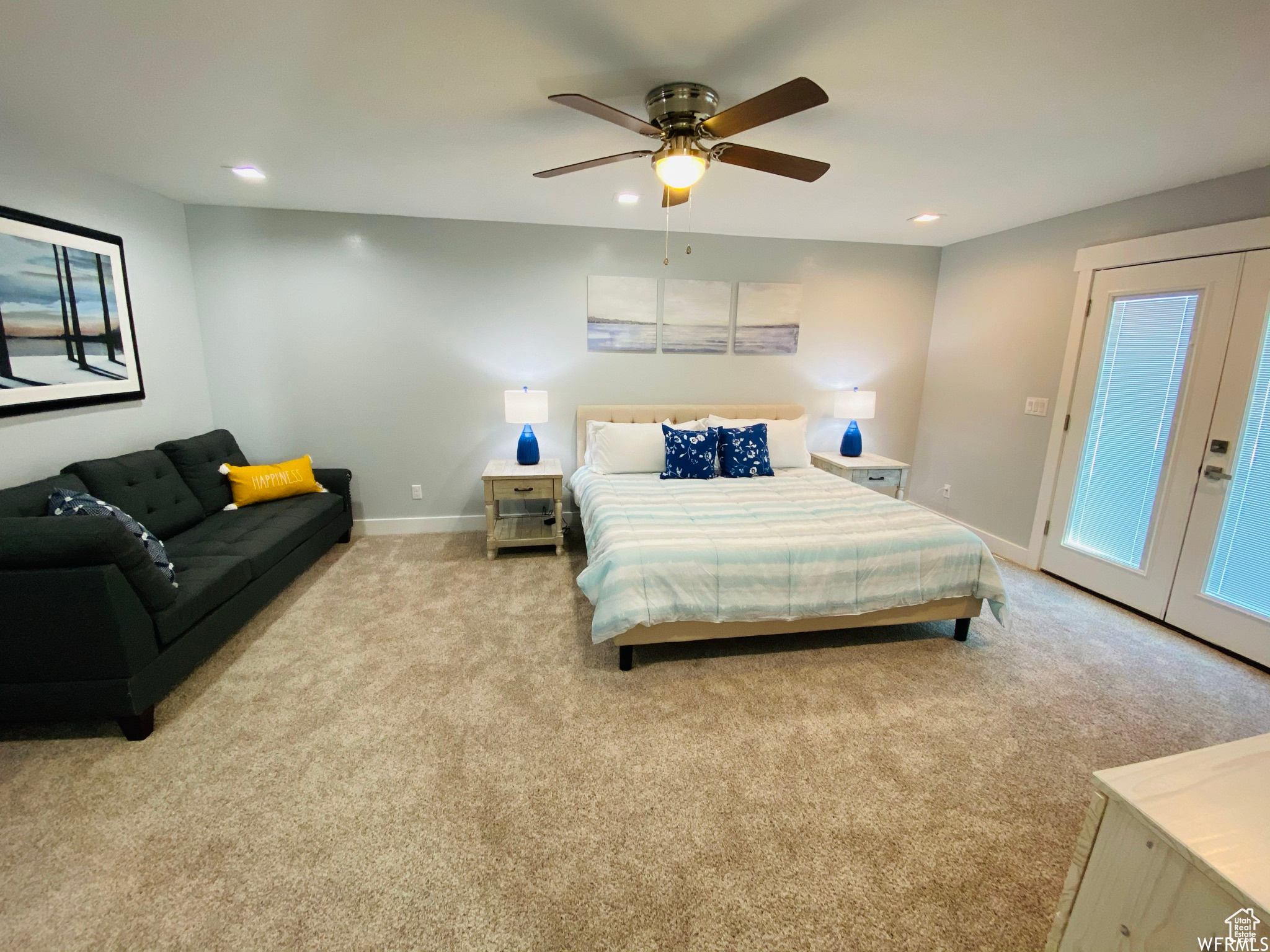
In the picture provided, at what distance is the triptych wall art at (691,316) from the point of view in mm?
4180

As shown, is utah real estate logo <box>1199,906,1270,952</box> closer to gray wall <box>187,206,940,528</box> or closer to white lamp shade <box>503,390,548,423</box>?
white lamp shade <box>503,390,548,423</box>

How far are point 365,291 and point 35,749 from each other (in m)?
3.11

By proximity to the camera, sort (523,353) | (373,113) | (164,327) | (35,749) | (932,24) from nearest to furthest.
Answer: (932,24)
(35,749)
(373,113)
(164,327)
(523,353)

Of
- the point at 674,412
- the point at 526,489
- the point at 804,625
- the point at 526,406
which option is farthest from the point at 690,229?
the point at 804,625

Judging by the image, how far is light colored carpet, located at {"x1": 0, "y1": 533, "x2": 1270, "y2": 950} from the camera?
4.51ft

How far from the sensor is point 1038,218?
3553mm

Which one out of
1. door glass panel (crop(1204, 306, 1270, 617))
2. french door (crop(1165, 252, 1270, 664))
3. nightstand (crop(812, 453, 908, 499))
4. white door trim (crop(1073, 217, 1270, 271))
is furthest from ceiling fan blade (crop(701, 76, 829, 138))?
nightstand (crop(812, 453, 908, 499))

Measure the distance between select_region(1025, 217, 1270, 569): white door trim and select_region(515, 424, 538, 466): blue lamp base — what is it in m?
3.72

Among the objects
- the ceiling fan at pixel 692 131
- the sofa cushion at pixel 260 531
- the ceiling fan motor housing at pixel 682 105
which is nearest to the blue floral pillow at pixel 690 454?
the ceiling fan at pixel 692 131

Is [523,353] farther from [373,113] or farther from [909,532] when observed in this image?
[909,532]

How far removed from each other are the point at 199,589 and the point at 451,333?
2453 mm

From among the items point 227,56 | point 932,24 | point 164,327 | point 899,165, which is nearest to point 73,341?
point 164,327

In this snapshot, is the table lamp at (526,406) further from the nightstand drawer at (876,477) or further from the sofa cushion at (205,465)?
the nightstand drawer at (876,477)

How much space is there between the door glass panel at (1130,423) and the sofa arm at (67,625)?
16.4ft
